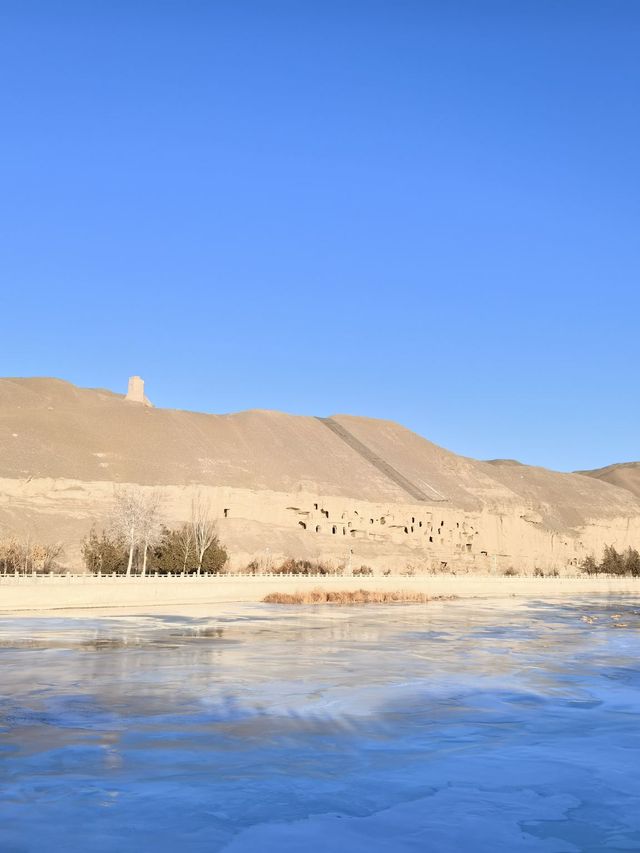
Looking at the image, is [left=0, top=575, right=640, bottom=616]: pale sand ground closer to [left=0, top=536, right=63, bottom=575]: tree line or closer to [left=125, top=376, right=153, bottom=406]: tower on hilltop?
[left=0, top=536, right=63, bottom=575]: tree line

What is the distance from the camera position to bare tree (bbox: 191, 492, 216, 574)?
231ft

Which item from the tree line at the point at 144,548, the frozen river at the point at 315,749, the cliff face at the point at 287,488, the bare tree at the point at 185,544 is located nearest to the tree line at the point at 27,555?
the cliff face at the point at 287,488

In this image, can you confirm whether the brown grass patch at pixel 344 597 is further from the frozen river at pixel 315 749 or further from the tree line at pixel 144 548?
the frozen river at pixel 315 749

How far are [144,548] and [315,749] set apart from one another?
2216 inches

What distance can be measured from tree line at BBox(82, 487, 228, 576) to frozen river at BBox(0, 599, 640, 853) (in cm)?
3791

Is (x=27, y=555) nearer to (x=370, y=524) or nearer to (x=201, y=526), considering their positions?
(x=201, y=526)

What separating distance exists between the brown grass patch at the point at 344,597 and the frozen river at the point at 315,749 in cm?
2884

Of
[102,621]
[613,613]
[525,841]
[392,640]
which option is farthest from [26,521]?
[525,841]

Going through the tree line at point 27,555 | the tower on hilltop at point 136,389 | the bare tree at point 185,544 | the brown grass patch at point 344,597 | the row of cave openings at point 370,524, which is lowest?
the brown grass patch at point 344,597

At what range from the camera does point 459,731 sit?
1584 cm

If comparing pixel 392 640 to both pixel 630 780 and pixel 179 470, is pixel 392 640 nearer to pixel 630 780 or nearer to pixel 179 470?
pixel 630 780

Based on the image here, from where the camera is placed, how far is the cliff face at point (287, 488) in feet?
289

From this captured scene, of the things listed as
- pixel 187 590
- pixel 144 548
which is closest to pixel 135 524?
pixel 144 548

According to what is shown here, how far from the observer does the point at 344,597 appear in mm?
60312
